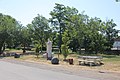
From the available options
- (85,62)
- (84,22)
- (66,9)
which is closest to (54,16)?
(66,9)

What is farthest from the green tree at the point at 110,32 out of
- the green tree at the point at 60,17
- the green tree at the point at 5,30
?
the green tree at the point at 5,30

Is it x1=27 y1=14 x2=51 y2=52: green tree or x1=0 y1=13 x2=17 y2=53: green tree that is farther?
x1=27 y1=14 x2=51 y2=52: green tree

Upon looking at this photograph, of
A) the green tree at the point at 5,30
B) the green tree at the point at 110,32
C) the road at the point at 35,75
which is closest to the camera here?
the road at the point at 35,75

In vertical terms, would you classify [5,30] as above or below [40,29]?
below

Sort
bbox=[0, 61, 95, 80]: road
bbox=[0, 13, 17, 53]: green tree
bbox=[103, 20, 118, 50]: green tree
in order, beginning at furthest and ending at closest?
bbox=[103, 20, 118, 50]: green tree → bbox=[0, 13, 17, 53]: green tree → bbox=[0, 61, 95, 80]: road

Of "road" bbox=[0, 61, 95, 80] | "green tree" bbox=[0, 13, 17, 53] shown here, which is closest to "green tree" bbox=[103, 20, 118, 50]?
"green tree" bbox=[0, 13, 17, 53]

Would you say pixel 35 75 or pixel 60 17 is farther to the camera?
pixel 60 17

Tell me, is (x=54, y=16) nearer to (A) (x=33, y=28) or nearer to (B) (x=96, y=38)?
(A) (x=33, y=28)

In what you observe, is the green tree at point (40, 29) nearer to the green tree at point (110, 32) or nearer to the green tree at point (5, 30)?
the green tree at point (5, 30)

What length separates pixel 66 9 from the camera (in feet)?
189

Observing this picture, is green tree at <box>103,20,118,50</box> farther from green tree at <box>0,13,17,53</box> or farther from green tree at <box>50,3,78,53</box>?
green tree at <box>0,13,17,53</box>

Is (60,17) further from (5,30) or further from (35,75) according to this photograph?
(35,75)

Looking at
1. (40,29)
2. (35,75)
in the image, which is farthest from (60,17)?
(35,75)

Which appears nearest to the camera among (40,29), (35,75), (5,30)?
(35,75)
